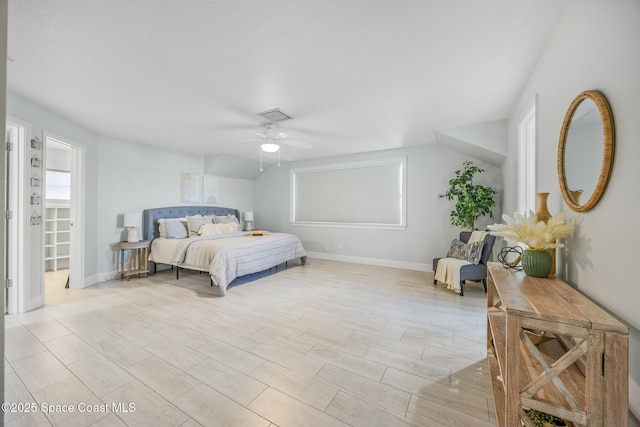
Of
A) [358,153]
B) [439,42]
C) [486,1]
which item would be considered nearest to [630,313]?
[486,1]

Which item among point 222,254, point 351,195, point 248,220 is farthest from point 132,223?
point 351,195

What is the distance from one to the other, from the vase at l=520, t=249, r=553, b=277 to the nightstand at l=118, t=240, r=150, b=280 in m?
5.20

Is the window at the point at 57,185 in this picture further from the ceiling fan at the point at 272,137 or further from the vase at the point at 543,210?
the vase at the point at 543,210

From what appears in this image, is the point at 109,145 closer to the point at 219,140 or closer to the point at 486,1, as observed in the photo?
the point at 219,140

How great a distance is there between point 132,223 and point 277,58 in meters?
3.89

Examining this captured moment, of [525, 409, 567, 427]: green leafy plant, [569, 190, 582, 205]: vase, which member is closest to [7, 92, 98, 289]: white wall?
[525, 409, 567, 427]: green leafy plant

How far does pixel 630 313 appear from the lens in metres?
0.97

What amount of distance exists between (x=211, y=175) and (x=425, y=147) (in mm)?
4847

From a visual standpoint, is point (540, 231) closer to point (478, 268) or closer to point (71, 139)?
point (478, 268)

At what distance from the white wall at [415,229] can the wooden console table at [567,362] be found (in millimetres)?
3546

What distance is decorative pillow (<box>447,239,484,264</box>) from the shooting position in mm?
3557

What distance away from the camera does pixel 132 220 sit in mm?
4262

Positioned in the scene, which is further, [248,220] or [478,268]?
[248,220]

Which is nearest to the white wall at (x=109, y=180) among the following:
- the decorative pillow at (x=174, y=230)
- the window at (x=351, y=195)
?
the decorative pillow at (x=174, y=230)
